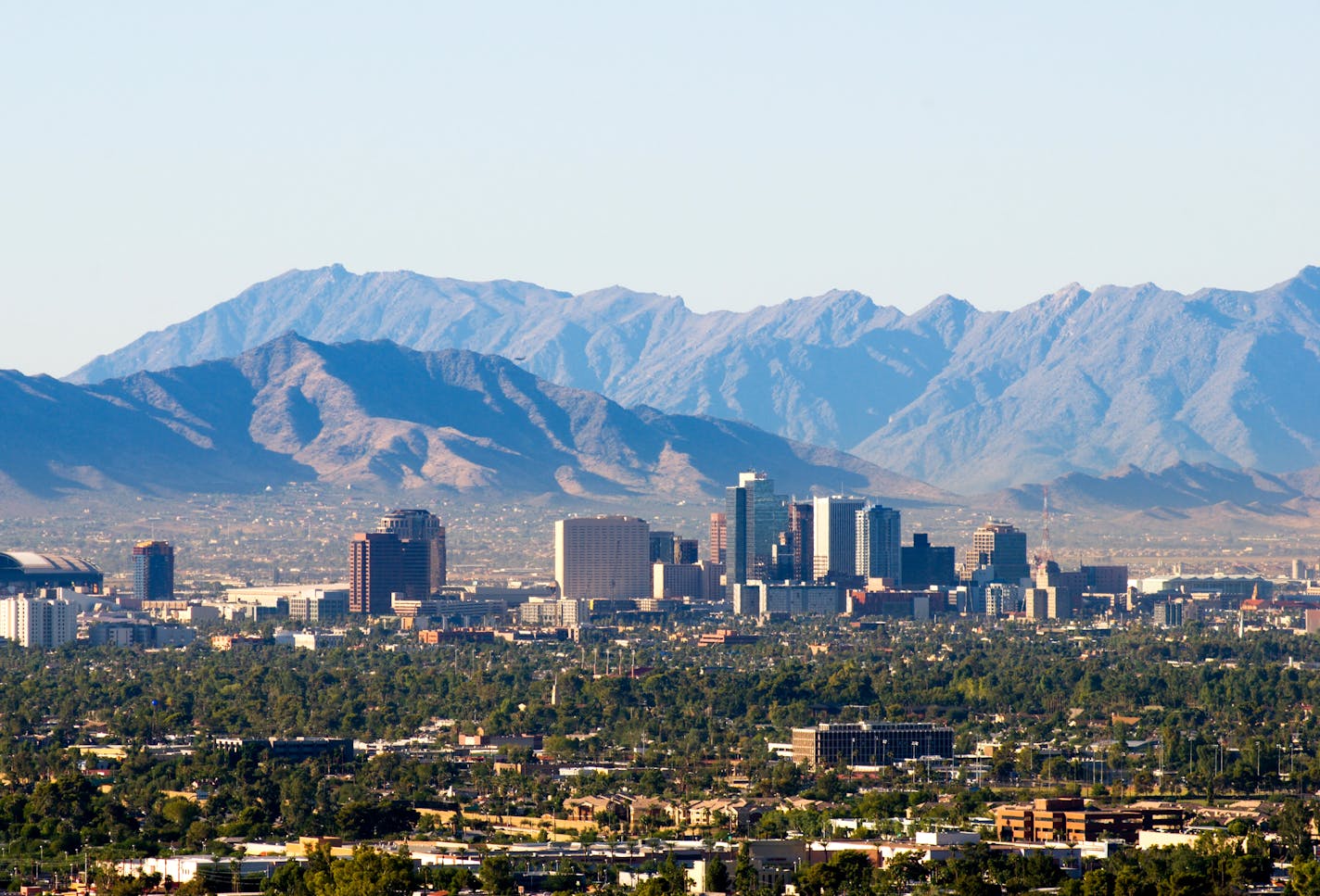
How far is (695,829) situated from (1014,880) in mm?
22097

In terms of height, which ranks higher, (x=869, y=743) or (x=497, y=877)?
(x=869, y=743)

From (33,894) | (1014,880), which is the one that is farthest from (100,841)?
(1014,880)

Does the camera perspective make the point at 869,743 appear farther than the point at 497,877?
Yes

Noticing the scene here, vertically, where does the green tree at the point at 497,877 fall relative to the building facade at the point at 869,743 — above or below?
below

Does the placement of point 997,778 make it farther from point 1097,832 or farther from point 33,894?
point 33,894

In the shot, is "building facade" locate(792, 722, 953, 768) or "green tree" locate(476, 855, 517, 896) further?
"building facade" locate(792, 722, 953, 768)

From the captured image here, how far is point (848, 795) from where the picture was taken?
132 meters

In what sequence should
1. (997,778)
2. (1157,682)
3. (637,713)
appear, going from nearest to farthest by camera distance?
(997,778) < (637,713) < (1157,682)

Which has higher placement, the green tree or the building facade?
the building facade

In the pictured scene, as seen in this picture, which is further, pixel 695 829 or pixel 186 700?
pixel 186 700

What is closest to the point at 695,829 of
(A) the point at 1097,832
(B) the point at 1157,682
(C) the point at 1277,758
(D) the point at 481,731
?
(A) the point at 1097,832

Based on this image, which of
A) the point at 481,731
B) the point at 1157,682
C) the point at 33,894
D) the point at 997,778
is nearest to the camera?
the point at 33,894

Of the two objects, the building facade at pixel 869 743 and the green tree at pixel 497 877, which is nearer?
the green tree at pixel 497 877

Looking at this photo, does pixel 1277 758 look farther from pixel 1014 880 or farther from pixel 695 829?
pixel 1014 880
